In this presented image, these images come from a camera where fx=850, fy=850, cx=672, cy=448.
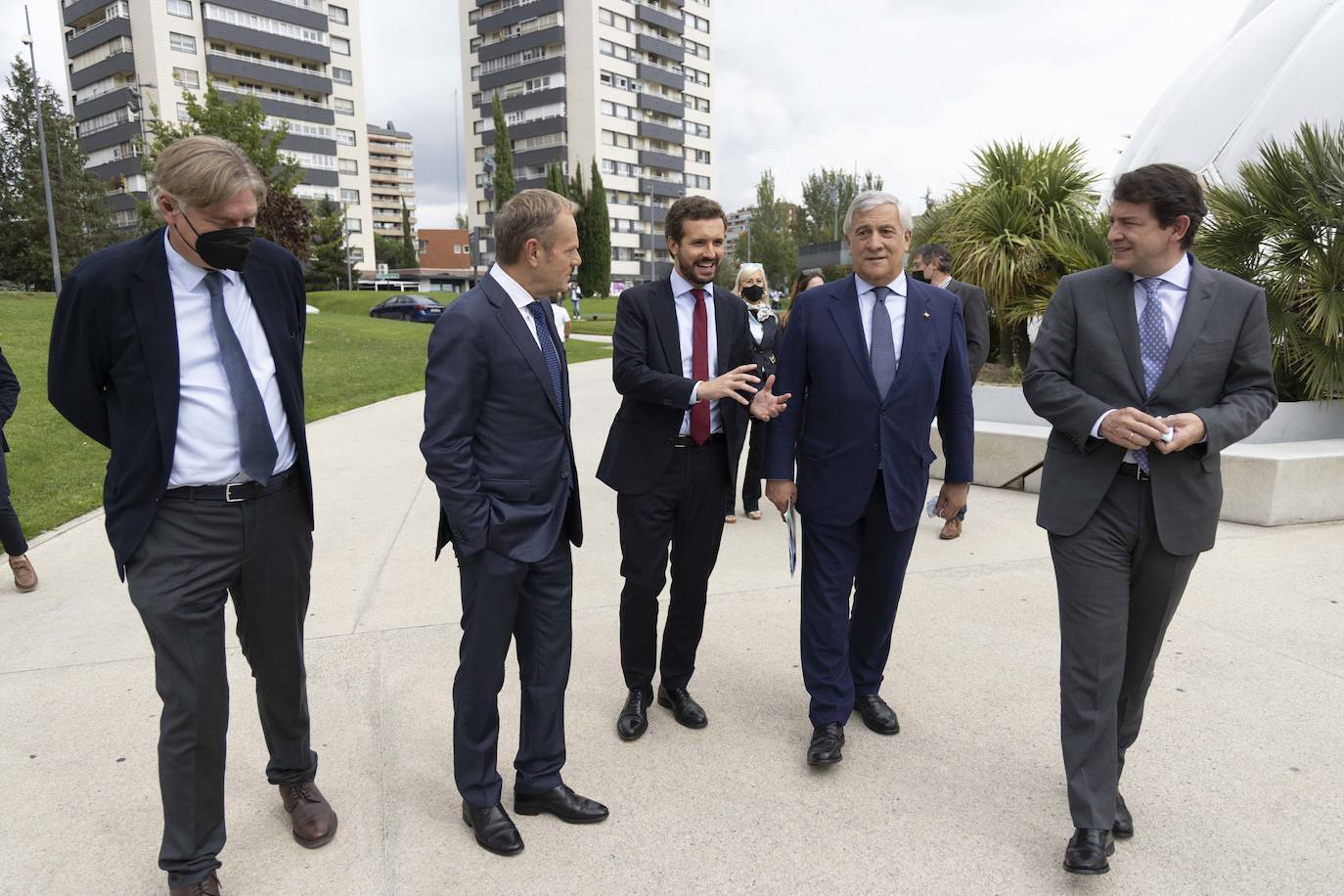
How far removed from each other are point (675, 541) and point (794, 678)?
3.19 feet

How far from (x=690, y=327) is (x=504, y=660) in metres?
1.48

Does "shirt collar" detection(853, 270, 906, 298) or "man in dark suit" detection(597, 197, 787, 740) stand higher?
"shirt collar" detection(853, 270, 906, 298)

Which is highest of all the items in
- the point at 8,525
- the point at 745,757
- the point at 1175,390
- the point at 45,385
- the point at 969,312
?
the point at 969,312

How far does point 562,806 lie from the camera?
2.81 m

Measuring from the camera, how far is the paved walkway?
2539 mm

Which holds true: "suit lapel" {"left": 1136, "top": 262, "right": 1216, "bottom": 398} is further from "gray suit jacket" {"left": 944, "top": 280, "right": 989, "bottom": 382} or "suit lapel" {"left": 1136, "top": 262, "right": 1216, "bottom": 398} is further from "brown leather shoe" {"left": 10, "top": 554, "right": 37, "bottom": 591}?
"brown leather shoe" {"left": 10, "top": 554, "right": 37, "bottom": 591}

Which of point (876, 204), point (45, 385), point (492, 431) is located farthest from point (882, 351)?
point (45, 385)

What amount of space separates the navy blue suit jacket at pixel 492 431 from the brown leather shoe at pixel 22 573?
378 centimetres

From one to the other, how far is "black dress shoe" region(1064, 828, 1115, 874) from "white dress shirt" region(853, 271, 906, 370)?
66.7 inches

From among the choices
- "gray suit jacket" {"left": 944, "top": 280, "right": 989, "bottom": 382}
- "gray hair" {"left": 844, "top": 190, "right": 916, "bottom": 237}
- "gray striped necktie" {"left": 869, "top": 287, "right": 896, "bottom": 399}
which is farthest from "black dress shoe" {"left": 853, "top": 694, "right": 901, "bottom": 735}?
"gray suit jacket" {"left": 944, "top": 280, "right": 989, "bottom": 382}

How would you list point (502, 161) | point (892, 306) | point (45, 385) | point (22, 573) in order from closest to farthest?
point (892, 306) → point (22, 573) → point (45, 385) → point (502, 161)

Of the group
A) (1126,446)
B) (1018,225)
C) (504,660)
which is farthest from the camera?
(1018,225)

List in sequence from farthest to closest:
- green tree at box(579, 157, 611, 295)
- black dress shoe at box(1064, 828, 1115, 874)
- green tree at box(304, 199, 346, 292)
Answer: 1. green tree at box(579, 157, 611, 295)
2. green tree at box(304, 199, 346, 292)
3. black dress shoe at box(1064, 828, 1115, 874)

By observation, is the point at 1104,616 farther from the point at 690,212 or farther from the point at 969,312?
the point at 969,312
